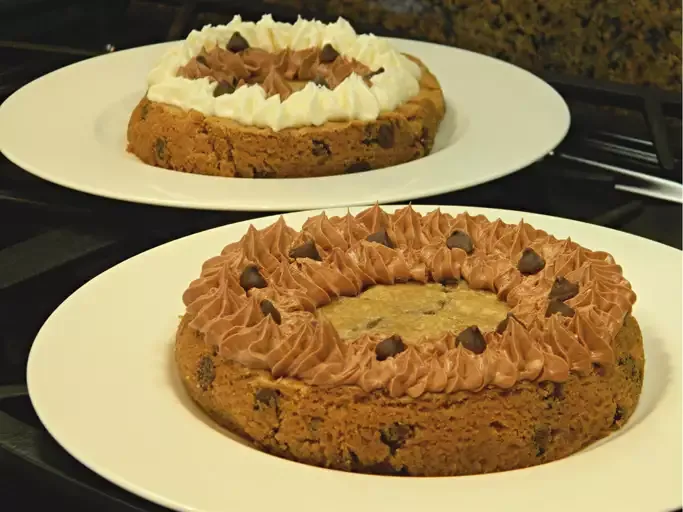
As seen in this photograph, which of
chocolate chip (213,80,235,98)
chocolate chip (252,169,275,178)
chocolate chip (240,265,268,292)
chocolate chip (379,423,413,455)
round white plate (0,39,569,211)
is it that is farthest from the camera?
chocolate chip (213,80,235,98)

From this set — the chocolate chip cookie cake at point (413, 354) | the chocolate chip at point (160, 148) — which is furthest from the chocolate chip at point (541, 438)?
the chocolate chip at point (160, 148)

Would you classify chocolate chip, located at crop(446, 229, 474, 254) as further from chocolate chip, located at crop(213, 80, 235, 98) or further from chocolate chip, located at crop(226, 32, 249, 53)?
chocolate chip, located at crop(226, 32, 249, 53)

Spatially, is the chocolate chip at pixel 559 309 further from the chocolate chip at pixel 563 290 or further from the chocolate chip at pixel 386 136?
the chocolate chip at pixel 386 136

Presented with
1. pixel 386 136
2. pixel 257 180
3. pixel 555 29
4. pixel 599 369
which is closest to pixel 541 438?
pixel 599 369

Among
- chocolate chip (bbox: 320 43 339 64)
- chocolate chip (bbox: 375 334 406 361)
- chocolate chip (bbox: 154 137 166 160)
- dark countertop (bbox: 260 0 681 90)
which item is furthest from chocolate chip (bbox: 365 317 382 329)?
dark countertop (bbox: 260 0 681 90)

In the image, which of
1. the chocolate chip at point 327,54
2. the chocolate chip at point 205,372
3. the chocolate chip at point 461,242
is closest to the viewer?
the chocolate chip at point 205,372

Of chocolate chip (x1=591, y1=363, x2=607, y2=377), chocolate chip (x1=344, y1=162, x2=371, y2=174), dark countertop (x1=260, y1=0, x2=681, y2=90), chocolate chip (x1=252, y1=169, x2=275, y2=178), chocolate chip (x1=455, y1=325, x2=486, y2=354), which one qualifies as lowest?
dark countertop (x1=260, y1=0, x2=681, y2=90)

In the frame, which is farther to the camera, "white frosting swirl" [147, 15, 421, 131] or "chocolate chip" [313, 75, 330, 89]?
"chocolate chip" [313, 75, 330, 89]
